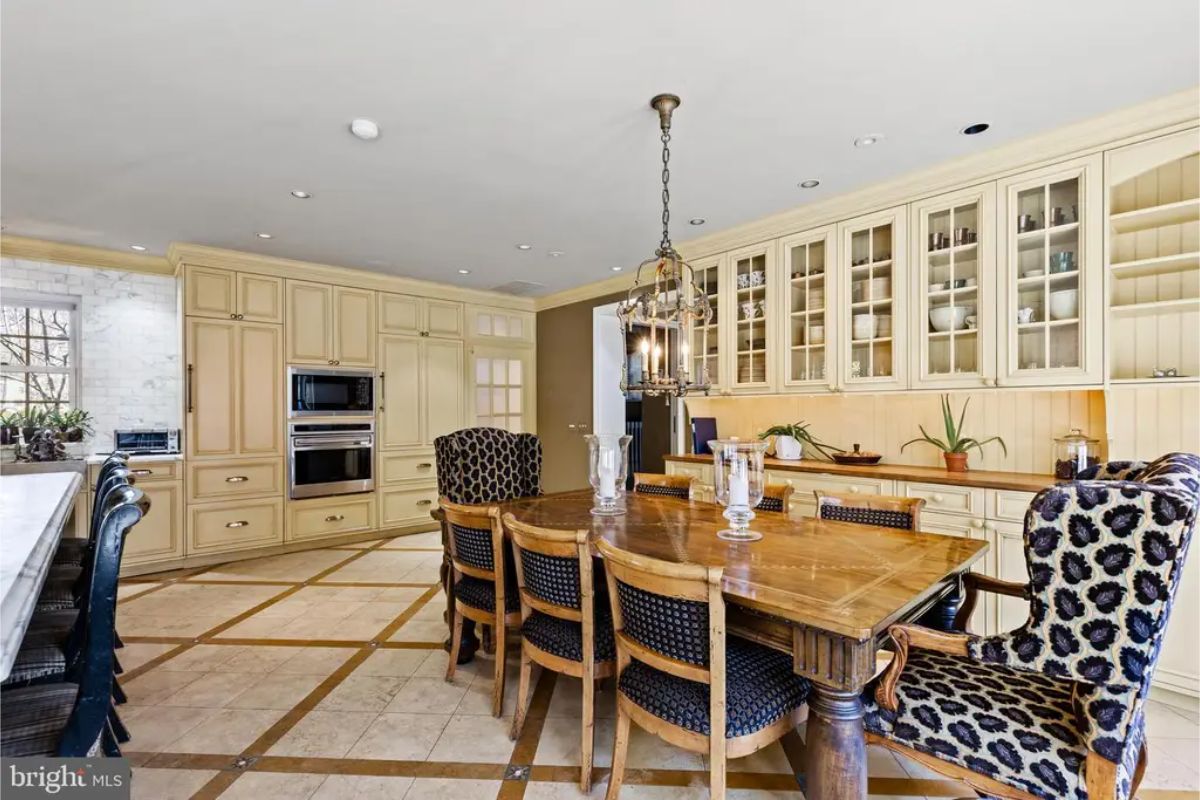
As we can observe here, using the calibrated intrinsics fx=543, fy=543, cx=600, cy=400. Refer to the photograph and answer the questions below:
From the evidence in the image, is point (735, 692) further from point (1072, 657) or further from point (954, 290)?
point (954, 290)

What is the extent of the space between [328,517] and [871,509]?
4.60 metres

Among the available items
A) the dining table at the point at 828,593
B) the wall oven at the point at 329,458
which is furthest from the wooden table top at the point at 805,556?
the wall oven at the point at 329,458

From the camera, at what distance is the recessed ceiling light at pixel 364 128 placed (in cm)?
247

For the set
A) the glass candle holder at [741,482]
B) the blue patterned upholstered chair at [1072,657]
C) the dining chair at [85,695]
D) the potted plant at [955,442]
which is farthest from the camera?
the potted plant at [955,442]

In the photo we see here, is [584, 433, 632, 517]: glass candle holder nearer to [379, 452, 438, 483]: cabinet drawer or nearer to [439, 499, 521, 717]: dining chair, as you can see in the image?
[439, 499, 521, 717]: dining chair

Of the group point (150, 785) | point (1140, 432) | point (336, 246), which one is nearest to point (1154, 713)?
point (1140, 432)

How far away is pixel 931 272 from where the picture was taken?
3.20 metres

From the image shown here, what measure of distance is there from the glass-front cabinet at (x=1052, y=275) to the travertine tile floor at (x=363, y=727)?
1.57 meters

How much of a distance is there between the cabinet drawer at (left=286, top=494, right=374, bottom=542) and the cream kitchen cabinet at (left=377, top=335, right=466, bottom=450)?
0.61 m

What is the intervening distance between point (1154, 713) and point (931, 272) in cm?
228

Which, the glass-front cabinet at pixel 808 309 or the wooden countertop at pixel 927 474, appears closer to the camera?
the wooden countertop at pixel 927 474

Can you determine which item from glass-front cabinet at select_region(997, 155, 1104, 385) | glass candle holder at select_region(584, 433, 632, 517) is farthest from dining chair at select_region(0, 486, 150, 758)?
glass-front cabinet at select_region(997, 155, 1104, 385)

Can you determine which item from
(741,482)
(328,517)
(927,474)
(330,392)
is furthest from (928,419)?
(328,517)

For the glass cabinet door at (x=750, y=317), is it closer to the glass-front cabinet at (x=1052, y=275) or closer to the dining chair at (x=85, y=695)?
the glass-front cabinet at (x=1052, y=275)
